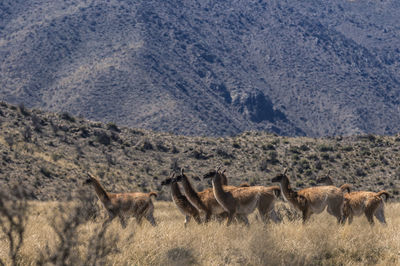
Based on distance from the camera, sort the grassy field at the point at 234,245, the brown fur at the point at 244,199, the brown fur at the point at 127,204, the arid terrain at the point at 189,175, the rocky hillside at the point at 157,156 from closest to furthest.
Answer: the grassy field at the point at 234,245, the arid terrain at the point at 189,175, the brown fur at the point at 244,199, the brown fur at the point at 127,204, the rocky hillside at the point at 157,156

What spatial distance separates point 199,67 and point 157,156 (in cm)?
9186

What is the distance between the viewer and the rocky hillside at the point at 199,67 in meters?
101

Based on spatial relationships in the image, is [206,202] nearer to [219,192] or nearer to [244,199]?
[219,192]

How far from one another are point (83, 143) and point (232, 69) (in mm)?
99632

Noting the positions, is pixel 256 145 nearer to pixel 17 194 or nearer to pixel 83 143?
pixel 83 143

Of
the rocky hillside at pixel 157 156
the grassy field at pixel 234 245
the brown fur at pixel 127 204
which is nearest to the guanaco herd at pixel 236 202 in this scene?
the brown fur at pixel 127 204

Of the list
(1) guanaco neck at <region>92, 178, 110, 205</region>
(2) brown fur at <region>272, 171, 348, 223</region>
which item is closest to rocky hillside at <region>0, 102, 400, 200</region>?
(1) guanaco neck at <region>92, 178, 110, 205</region>

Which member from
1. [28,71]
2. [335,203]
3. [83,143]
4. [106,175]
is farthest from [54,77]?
[335,203]

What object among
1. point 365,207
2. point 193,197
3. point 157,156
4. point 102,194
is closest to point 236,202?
point 193,197

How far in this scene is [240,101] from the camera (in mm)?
127125

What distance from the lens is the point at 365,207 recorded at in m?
13.8

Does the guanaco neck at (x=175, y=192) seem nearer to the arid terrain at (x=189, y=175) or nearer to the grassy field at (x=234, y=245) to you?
the arid terrain at (x=189, y=175)

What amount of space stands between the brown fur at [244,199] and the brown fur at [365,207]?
2.30 m

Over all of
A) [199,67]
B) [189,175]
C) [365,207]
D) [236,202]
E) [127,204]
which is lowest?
[189,175]
